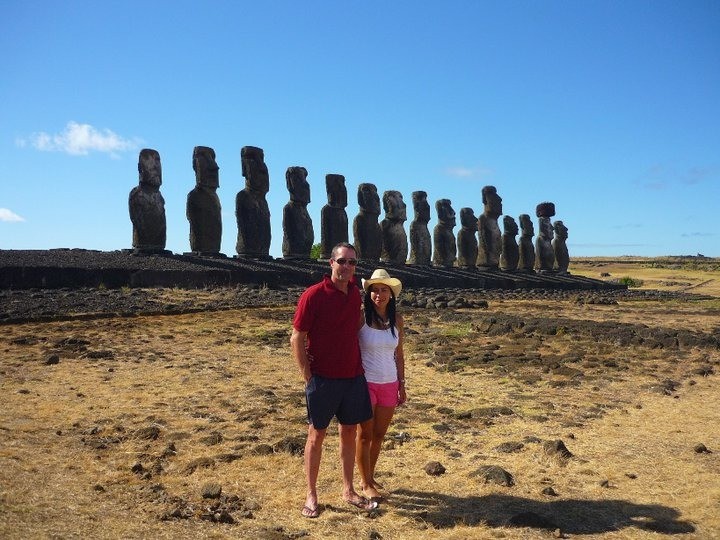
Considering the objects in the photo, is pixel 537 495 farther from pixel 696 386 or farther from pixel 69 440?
pixel 696 386

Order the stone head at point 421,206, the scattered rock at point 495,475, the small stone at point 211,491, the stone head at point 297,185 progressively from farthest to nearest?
the stone head at point 421,206 → the stone head at point 297,185 → the scattered rock at point 495,475 → the small stone at point 211,491

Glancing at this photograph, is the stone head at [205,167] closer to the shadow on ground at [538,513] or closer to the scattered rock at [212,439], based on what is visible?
the scattered rock at [212,439]

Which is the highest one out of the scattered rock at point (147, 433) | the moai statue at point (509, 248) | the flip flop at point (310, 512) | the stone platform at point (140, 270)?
the moai statue at point (509, 248)

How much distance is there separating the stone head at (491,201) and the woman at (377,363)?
32902 millimetres

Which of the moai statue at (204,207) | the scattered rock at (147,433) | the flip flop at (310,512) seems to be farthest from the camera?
the moai statue at (204,207)

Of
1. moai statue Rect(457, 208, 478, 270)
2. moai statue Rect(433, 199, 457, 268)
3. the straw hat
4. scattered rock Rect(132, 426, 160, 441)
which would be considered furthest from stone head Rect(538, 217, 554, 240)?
the straw hat

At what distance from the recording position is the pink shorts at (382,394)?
4816 millimetres

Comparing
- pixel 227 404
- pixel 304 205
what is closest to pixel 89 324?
pixel 227 404

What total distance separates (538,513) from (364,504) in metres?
1.12

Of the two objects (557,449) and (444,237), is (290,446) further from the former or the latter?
(444,237)

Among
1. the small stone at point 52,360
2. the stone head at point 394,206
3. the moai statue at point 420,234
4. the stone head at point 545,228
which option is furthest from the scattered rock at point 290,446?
the stone head at point 545,228

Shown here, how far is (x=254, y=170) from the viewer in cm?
2411

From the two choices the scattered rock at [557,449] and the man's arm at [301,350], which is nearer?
the man's arm at [301,350]

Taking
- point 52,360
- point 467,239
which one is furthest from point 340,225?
point 52,360
